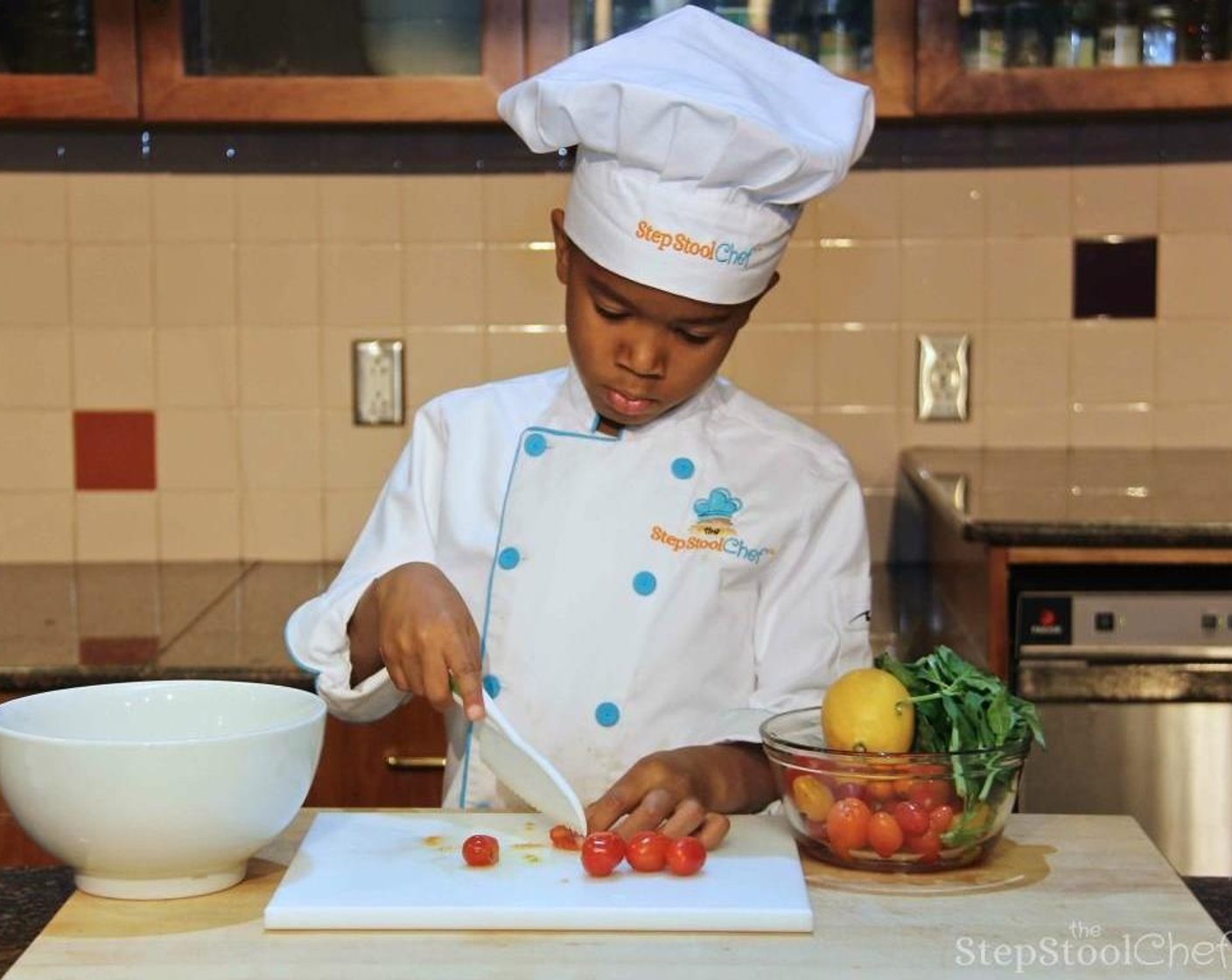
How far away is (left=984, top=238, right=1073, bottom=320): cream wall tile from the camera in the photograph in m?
2.58

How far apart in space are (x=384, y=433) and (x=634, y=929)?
1.72m

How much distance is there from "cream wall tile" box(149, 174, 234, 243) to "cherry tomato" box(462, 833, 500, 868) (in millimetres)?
1699

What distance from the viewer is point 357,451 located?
2.60 metres

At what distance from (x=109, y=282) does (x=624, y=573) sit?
137cm

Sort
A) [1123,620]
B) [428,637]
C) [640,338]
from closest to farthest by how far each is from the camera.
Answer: [428,637], [640,338], [1123,620]

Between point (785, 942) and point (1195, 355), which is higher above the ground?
point (1195, 355)

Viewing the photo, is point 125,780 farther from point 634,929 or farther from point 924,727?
point 924,727

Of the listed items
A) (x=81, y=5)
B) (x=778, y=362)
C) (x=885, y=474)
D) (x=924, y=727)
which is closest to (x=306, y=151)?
(x=81, y=5)

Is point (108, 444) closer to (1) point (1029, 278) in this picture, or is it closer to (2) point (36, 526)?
(2) point (36, 526)

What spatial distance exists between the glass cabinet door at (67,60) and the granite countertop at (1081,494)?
3.87 feet

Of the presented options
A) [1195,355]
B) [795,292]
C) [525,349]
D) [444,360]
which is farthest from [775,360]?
[1195,355]

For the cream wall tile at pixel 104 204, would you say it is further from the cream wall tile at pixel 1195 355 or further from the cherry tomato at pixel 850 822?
the cherry tomato at pixel 850 822

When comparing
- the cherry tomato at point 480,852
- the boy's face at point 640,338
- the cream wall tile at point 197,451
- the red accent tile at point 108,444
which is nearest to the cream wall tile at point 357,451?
the cream wall tile at point 197,451

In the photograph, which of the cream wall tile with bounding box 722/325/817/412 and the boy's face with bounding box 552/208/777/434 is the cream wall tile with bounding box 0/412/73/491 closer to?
the cream wall tile with bounding box 722/325/817/412
